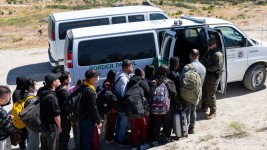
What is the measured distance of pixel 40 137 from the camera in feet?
22.3

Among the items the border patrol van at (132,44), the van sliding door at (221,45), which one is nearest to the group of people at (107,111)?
the van sliding door at (221,45)

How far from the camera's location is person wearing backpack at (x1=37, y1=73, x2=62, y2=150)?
19.8ft

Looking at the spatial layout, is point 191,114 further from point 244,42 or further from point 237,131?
point 244,42

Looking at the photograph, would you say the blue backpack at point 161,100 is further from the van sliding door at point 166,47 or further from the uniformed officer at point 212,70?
the van sliding door at point 166,47

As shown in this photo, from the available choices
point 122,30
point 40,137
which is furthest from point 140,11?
point 40,137

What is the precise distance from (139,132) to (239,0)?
1912 inches

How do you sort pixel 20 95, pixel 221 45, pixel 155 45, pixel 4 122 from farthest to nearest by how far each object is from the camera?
1. pixel 155 45
2. pixel 221 45
3. pixel 20 95
4. pixel 4 122

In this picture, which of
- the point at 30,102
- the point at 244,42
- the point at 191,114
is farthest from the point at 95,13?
the point at 30,102

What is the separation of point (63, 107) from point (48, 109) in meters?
0.58

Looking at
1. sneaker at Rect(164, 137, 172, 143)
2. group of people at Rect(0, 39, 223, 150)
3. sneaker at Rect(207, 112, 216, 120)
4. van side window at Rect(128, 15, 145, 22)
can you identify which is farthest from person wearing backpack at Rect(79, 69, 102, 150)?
van side window at Rect(128, 15, 145, 22)

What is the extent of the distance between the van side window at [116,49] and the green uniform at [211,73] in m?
1.49

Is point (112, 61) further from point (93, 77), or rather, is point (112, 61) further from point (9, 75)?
point (9, 75)

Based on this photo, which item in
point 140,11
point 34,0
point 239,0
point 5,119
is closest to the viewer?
point 5,119

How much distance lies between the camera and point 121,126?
761 cm
